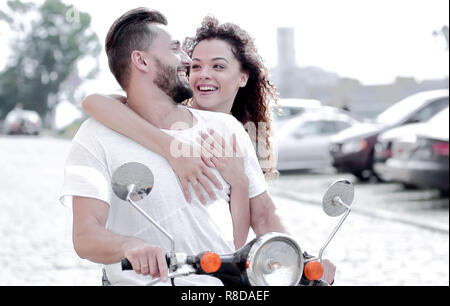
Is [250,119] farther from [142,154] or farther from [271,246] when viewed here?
[271,246]

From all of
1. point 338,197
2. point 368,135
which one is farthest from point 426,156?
point 338,197

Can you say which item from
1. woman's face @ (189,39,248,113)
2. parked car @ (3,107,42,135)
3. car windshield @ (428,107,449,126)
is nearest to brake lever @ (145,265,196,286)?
woman's face @ (189,39,248,113)

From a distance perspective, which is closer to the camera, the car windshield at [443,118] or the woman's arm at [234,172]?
the woman's arm at [234,172]

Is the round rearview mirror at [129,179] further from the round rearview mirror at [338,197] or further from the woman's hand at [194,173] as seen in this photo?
the round rearview mirror at [338,197]

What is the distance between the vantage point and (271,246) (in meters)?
1.50

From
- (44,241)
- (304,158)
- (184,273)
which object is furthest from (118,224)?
(304,158)

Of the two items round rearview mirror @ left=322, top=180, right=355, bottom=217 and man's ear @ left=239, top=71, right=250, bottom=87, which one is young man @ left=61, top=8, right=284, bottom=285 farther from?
man's ear @ left=239, top=71, right=250, bottom=87

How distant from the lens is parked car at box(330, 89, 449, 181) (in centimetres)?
1254

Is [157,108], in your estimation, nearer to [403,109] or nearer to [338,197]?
[338,197]

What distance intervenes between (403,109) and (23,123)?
930 inches

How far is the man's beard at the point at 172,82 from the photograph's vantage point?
1763mm

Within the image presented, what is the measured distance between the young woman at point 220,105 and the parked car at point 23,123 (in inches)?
1204

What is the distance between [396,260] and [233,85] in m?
4.81

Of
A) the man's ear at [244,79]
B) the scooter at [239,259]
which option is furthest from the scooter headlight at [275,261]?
the man's ear at [244,79]
